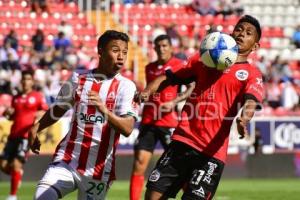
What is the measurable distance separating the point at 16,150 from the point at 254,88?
760cm

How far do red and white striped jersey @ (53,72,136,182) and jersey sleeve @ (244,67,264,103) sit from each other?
1.08 meters

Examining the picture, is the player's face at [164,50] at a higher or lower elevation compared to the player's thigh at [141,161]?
higher

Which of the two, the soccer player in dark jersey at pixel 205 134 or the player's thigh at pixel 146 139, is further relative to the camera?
the player's thigh at pixel 146 139

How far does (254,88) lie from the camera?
8234 millimetres

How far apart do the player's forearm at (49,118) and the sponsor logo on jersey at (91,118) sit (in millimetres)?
353

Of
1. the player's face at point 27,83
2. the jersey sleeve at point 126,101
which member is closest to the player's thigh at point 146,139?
the player's face at point 27,83

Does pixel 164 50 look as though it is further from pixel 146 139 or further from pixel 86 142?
pixel 86 142

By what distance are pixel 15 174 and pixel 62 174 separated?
6820 mm

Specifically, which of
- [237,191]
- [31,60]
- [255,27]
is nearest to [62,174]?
[255,27]

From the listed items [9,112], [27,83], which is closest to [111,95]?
[27,83]

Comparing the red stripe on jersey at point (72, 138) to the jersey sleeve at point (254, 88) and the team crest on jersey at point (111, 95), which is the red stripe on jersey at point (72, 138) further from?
the jersey sleeve at point (254, 88)

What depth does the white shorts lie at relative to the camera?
798 centimetres

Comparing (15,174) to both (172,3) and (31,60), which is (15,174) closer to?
(31,60)

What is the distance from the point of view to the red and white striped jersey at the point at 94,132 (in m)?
8.13
